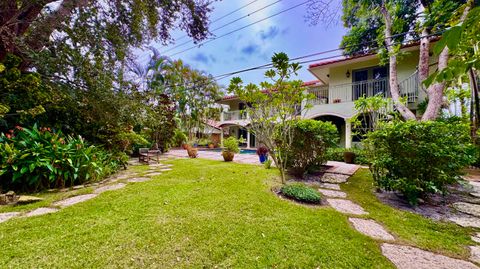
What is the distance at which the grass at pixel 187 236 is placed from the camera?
1917 millimetres

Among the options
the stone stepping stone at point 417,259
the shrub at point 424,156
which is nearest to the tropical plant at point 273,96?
the shrub at point 424,156

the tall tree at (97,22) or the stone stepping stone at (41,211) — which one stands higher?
the tall tree at (97,22)

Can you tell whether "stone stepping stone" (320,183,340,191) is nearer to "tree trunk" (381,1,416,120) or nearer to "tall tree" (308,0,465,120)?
"tall tree" (308,0,465,120)

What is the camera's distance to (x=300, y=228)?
2602 millimetres

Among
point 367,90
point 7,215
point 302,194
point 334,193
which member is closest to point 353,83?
point 367,90

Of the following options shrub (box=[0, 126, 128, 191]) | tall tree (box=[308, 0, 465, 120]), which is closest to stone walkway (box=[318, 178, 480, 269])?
tall tree (box=[308, 0, 465, 120])

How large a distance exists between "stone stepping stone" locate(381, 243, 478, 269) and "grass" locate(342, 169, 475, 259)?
0.48ft

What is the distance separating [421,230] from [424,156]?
1.54 metres

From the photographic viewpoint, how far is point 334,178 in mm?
5406

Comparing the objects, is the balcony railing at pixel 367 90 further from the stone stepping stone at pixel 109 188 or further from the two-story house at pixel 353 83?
the stone stepping stone at pixel 109 188

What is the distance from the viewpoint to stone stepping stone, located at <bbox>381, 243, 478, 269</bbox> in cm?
195

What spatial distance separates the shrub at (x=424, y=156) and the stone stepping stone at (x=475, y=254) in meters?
1.31

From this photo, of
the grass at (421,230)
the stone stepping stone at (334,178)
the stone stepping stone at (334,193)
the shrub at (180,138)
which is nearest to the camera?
the grass at (421,230)

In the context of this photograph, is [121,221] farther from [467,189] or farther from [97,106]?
[467,189]
